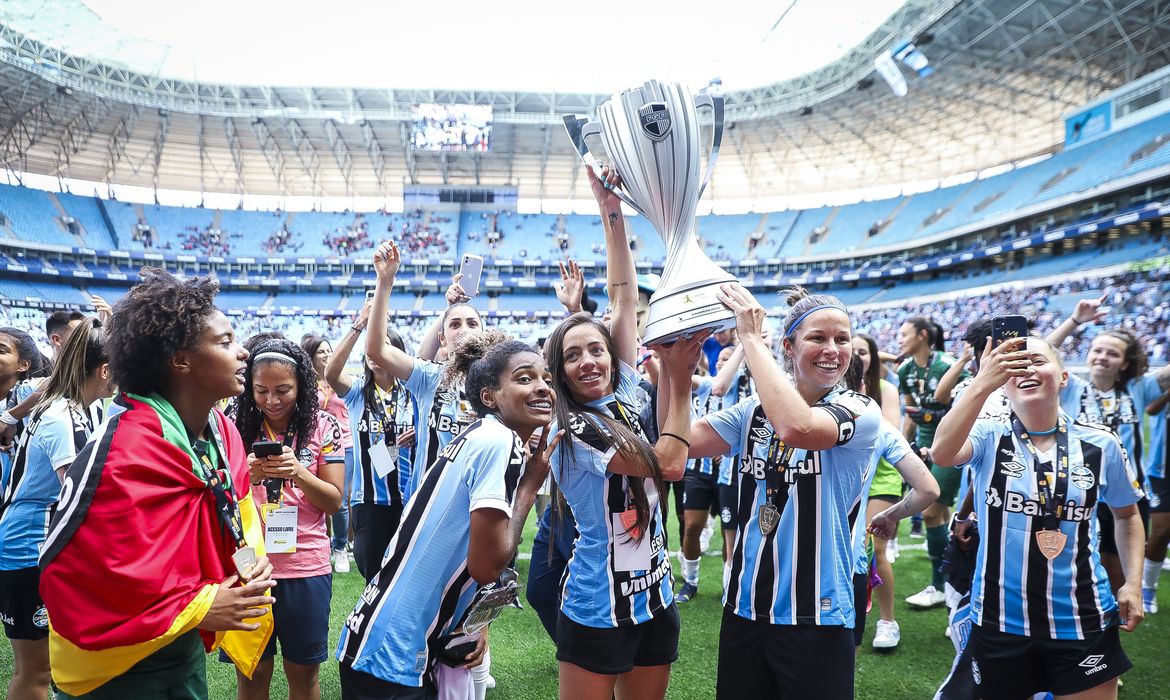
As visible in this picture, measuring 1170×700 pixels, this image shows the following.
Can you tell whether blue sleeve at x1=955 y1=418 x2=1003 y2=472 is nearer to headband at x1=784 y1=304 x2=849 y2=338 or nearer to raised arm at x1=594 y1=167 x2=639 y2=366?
headband at x1=784 y1=304 x2=849 y2=338

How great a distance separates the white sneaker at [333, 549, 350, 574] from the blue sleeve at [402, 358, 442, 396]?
2.90 meters

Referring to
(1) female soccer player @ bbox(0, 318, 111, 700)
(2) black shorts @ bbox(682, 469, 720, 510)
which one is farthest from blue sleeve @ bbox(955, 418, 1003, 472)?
(1) female soccer player @ bbox(0, 318, 111, 700)

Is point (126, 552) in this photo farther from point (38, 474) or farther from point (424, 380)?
point (424, 380)

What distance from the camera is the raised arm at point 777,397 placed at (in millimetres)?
1728

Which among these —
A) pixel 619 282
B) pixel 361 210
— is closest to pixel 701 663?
pixel 619 282

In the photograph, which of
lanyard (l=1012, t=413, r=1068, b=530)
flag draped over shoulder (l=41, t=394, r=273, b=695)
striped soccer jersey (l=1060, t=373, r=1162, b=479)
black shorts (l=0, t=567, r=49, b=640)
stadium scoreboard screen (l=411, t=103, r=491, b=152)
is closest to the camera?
flag draped over shoulder (l=41, t=394, r=273, b=695)

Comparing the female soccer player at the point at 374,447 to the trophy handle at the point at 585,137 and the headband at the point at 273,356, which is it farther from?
the trophy handle at the point at 585,137

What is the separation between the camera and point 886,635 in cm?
388

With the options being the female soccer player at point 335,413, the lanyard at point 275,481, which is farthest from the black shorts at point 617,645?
the female soccer player at point 335,413

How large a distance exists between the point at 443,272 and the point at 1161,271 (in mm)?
31785

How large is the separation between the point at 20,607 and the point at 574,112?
20.4 meters

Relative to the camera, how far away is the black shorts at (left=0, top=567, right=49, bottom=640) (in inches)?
102

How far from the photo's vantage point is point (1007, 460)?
2289 mm

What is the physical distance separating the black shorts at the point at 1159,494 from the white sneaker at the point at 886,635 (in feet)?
8.48
